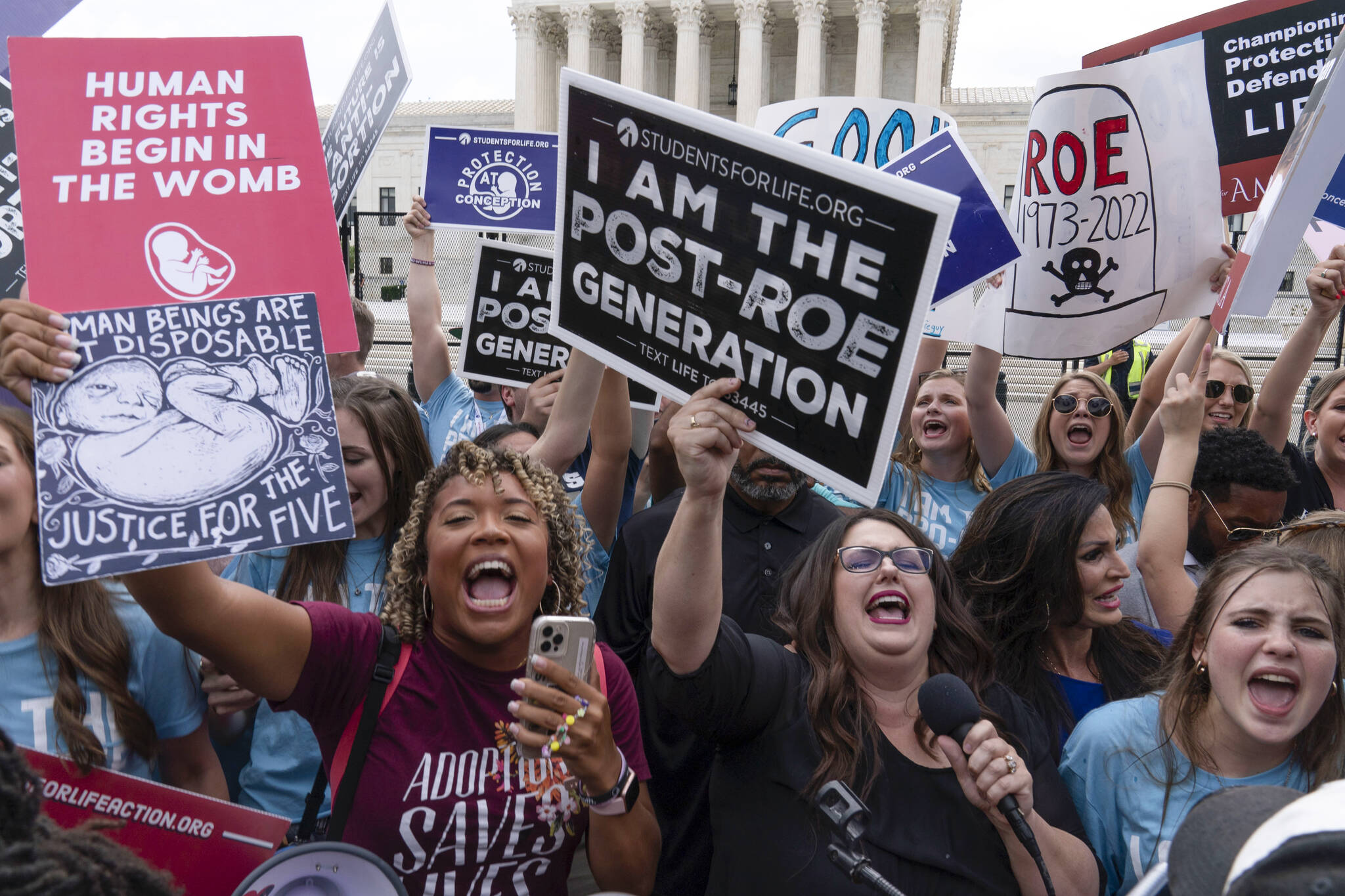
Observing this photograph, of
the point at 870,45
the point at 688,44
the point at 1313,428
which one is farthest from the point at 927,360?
the point at 688,44

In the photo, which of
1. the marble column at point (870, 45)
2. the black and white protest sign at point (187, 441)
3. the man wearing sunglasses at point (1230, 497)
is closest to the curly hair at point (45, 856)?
the black and white protest sign at point (187, 441)

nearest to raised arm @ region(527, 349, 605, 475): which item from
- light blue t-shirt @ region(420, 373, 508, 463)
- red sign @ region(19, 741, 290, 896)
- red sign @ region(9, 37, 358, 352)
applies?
red sign @ region(9, 37, 358, 352)

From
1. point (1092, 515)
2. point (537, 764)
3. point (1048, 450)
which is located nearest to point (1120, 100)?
point (1048, 450)

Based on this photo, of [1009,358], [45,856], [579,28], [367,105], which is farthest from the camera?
[579,28]

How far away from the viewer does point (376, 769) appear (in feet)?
6.51

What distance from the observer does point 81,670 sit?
210 centimetres

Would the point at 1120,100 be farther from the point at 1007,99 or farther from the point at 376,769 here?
the point at 1007,99

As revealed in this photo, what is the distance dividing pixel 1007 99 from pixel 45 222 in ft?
182

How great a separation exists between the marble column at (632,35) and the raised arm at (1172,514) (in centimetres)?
4923

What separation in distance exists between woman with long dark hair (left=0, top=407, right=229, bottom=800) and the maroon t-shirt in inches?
16.7

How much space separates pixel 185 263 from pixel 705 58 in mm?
53119

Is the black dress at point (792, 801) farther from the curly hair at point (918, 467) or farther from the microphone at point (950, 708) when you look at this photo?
the curly hair at point (918, 467)

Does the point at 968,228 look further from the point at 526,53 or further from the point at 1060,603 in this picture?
the point at 526,53

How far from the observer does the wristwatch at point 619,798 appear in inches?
76.1
